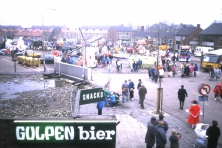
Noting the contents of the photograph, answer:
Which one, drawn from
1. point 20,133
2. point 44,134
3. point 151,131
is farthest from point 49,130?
point 151,131

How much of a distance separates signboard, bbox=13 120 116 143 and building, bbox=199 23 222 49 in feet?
178

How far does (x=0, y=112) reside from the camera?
7656 millimetres

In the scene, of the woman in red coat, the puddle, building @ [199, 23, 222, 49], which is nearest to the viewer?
the puddle

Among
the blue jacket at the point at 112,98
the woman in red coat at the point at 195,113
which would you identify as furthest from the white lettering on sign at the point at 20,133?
the blue jacket at the point at 112,98

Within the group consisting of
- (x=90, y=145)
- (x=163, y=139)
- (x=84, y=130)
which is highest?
(x=84, y=130)

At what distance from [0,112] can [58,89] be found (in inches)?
175

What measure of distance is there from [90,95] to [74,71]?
23.7ft

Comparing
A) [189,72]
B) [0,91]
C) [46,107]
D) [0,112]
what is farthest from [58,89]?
[189,72]

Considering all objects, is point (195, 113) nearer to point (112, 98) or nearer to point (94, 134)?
point (112, 98)

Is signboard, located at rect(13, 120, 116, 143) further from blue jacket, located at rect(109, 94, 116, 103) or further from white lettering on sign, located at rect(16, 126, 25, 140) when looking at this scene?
blue jacket, located at rect(109, 94, 116, 103)

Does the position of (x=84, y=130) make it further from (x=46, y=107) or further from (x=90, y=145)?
(x=46, y=107)

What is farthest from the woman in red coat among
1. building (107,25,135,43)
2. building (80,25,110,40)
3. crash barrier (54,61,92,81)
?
building (80,25,110,40)

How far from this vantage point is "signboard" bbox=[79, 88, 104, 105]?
7.86 metres

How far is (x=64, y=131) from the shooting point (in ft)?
18.6
